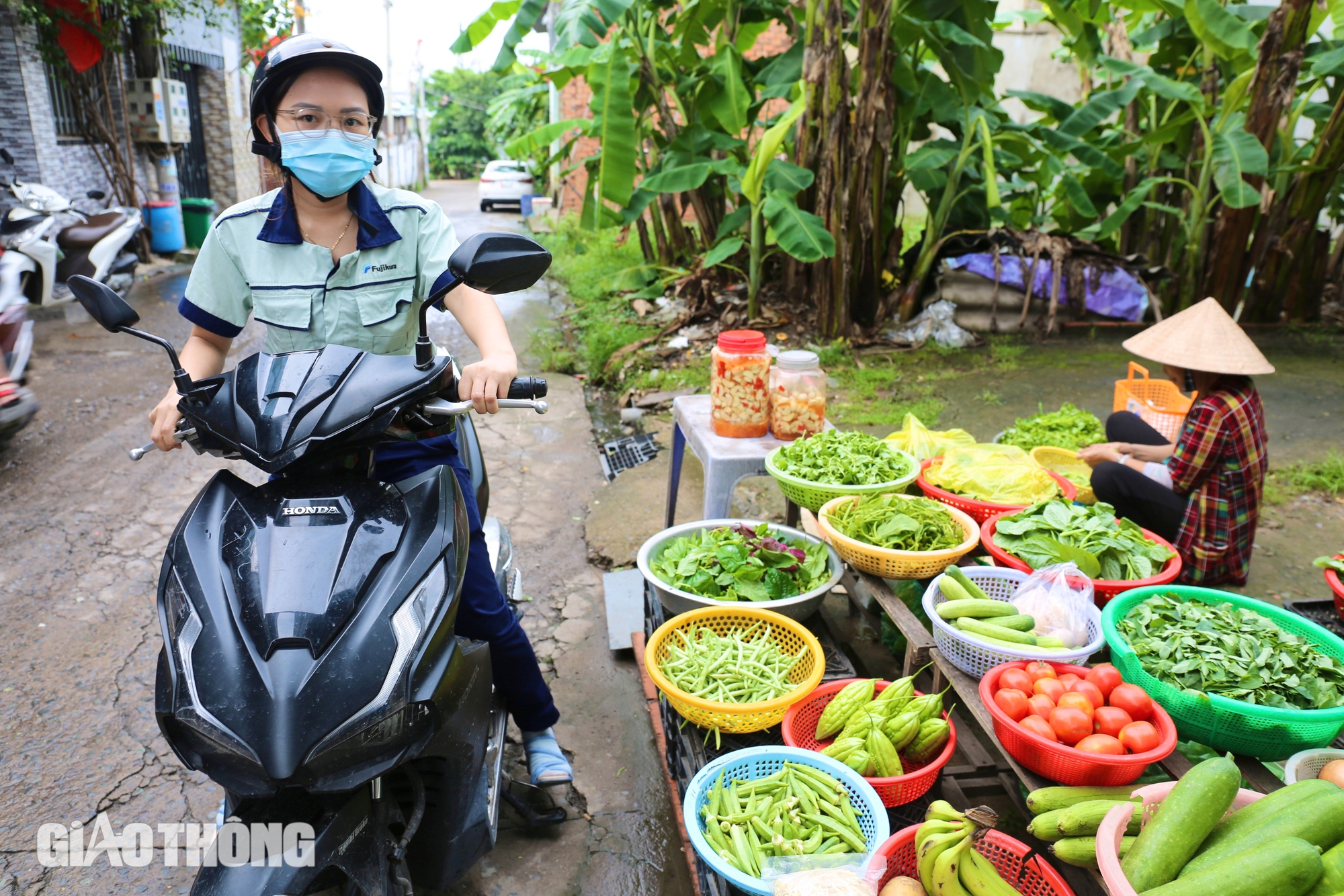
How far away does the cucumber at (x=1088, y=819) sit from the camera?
1794 millimetres

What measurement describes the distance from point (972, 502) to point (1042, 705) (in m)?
1.19

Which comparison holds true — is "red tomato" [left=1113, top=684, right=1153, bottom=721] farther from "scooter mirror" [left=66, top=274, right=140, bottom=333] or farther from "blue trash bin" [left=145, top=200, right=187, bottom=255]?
"blue trash bin" [left=145, top=200, right=187, bottom=255]

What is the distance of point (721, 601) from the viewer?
9.27ft

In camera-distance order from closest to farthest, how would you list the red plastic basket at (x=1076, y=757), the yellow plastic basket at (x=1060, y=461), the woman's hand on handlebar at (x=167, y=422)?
the red plastic basket at (x=1076, y=757) < the woman's hand on handlebar at (x=167, y=422) < the yellow plastic basket at (x=1060, y=461)

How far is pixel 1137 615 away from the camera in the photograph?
2.37m

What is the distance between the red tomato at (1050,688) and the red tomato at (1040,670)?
4cm

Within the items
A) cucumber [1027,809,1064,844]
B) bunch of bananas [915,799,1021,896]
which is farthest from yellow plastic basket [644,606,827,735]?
cucumber [1027,809,1064,844]

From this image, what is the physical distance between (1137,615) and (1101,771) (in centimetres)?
62

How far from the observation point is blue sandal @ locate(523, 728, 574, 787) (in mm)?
2646

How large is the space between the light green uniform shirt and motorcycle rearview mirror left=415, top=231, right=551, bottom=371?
0.51 m

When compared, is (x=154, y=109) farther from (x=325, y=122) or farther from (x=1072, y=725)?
(x=1072, y=725)

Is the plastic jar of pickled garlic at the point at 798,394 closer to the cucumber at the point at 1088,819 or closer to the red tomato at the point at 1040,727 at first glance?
the red tomato at the point at 1040,727

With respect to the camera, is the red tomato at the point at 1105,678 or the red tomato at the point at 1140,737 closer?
the red tomato at the point at 1140,737

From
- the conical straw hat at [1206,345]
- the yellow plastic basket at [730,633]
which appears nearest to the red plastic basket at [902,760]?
the yellow plastic basket at [730,633]
